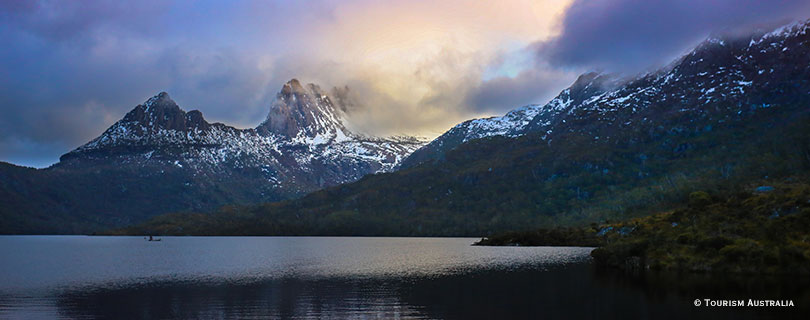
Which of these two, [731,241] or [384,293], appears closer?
[384,293]

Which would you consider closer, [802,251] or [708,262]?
[802,251]

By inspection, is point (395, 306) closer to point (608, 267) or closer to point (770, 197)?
point (608, 267)

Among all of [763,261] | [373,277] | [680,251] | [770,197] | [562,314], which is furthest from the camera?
[770,197]

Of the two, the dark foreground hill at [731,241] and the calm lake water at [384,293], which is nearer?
the calm lake water at [384,293]

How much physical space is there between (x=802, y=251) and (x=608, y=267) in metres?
38.6

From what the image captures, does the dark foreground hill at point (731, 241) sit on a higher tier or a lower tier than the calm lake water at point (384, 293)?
higher

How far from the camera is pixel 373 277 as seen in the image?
117000 millimetres

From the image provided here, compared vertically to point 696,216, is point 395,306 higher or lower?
lower

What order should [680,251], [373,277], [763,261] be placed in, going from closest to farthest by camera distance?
[763,261] → [373,277] → [680,251]

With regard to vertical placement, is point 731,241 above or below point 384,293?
above

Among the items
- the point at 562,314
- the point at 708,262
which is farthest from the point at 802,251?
the point at 562,314

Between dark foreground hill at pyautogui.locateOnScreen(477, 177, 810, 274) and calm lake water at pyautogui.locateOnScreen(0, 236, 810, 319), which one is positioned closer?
calm lake water at pyautogui.locateOnScreen(0, 236, 810, 319)

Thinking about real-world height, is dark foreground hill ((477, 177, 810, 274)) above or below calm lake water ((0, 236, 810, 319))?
above

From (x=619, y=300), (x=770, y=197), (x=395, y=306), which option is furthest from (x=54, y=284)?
(x=770, y=197)
